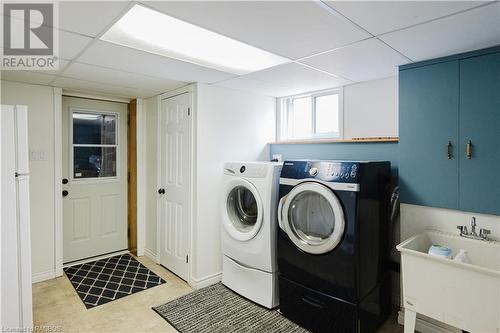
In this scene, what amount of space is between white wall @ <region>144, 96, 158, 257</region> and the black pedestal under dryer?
6.34ft

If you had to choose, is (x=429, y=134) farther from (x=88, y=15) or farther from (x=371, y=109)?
(x=88, y=15)

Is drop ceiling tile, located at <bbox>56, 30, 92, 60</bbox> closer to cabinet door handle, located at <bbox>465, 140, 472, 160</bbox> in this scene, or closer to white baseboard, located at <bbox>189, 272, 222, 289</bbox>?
white baseboard, located at <bbox>189, 272, 222, 289</bbox>

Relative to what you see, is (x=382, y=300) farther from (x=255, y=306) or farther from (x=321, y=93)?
(x=321, y=93)

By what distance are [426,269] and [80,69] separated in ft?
9.93

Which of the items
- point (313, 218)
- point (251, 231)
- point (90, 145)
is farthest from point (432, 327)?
point (90, 145)

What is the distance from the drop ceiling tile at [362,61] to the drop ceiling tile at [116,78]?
146cm

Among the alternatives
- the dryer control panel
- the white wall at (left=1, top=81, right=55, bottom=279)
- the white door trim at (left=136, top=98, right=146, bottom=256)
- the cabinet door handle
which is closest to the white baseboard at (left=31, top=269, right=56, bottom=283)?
the white wall at (left=1, top=81, right=55, bottom=279)

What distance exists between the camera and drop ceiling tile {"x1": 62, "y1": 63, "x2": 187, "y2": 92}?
242 centimetres

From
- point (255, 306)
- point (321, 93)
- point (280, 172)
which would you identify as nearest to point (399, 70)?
point (321, 93)

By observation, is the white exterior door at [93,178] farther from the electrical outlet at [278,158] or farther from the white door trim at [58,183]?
the electrical outlet at [278,158]

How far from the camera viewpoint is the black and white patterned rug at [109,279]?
274cm

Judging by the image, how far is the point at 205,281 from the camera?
9.72ft

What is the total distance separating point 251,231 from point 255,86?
5.03 feet
